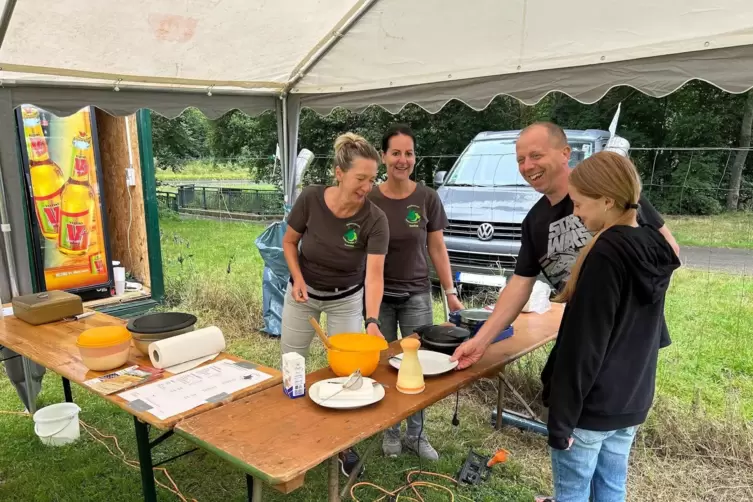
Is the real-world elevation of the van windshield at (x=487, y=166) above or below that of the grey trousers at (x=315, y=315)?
above

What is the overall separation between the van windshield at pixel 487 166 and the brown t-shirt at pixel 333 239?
8.94ft

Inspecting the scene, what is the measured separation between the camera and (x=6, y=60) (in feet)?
8.71

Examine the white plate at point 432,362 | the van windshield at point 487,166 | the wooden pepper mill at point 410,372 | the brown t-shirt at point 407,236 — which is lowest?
the white plate at point 432,362

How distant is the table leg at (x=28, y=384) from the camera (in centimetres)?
295

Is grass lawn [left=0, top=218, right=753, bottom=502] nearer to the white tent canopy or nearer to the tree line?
the white tent canopy

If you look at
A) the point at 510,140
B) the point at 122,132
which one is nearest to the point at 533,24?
the point at 510,140

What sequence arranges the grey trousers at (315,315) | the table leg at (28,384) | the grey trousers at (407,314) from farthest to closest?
the table leg at (28,384)
the grey trousers at (407,314)
the grey trousers at (315,315)

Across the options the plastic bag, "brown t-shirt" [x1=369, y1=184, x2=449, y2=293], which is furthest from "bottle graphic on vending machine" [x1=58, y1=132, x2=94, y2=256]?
the plastic bag

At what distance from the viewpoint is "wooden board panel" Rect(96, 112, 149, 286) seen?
17.6 feet

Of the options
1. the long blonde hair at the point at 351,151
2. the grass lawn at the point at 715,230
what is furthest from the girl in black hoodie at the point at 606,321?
the grass lawn at the point at 715,230

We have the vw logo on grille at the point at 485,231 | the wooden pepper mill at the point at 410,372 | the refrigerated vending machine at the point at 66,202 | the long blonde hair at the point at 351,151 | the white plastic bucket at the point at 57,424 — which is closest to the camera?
the wooden pepper mill at the point at 410,372

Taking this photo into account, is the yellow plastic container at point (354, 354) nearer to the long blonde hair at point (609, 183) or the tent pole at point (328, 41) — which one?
the long blonde hair at point (609, 183)

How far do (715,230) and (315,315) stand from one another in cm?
421

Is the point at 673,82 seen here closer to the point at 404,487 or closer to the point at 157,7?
the point at 404,487
